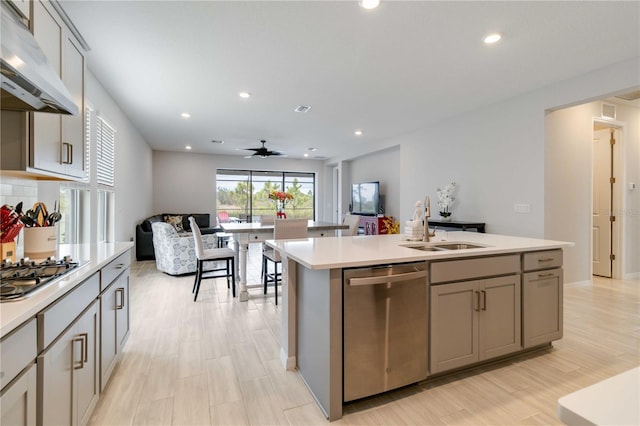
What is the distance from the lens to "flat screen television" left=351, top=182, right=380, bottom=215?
8312 millimetres

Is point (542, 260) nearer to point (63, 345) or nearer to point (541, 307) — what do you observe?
point (541, 307)

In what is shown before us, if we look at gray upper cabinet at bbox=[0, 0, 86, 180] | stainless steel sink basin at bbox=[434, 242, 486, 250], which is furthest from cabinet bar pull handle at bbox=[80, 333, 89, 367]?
stainless steel sink basin at bbox=[434, 242, 486, 250]

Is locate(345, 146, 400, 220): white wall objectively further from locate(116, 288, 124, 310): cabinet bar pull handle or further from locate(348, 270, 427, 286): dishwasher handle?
locate(116, 288, 124, 310): cabinet bar pull handle

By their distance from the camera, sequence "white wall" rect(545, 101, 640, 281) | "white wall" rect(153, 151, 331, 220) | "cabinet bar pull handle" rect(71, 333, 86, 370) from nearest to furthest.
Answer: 1. "cabinet bar pull handle" rect(71, 333, 86, 370)
2. "white wall" rect(545, 101, 640, 281)
3. "white wall" rect(153, 151, 331, 220)

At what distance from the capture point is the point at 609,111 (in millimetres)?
4754

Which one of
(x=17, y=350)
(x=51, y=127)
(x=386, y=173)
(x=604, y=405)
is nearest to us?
(x=604, y=405)

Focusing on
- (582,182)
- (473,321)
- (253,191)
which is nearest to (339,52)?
(473,321)

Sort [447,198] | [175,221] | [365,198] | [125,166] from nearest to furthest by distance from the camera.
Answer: [447,198], [125,166], [175,221], [365,198]

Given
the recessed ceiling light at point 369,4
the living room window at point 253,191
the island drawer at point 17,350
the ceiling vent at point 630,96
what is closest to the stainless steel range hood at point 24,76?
the island drawer at point 17,350

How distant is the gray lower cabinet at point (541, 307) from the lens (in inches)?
91.5

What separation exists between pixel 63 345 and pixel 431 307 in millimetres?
1908

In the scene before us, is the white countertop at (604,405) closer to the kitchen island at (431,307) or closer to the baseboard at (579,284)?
the kitchen island at (431,307)

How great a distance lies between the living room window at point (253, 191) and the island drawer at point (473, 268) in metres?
8.47

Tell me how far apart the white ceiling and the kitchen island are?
6.11 ft
